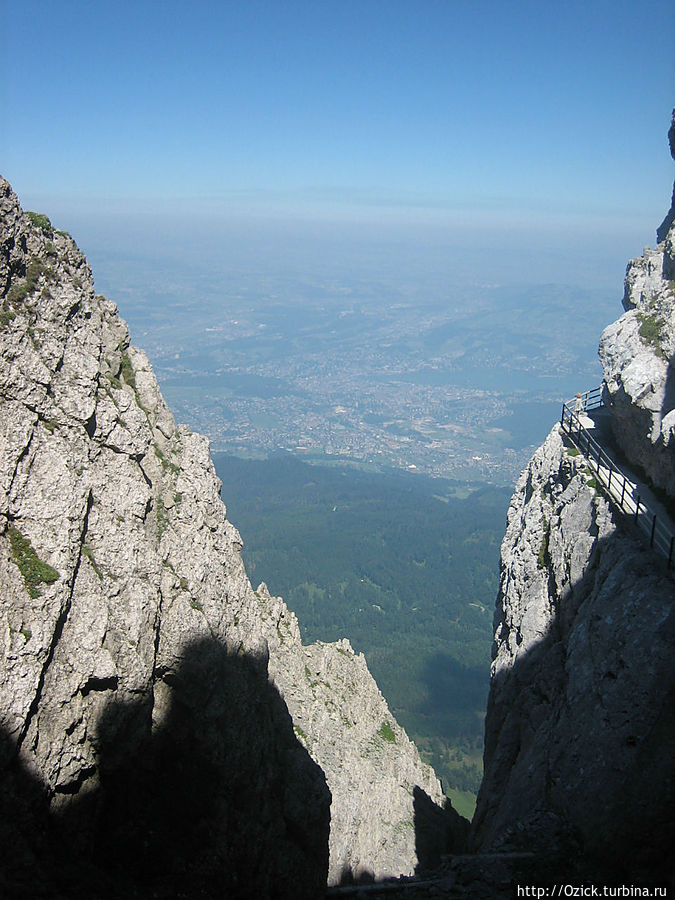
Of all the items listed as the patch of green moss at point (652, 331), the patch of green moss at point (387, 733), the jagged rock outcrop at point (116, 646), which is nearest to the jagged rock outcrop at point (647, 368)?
the patch of green moss at point (652, 331)

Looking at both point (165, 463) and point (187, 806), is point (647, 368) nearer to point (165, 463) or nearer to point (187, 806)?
point (165, 463)

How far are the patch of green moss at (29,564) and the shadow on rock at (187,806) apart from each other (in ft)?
10.8

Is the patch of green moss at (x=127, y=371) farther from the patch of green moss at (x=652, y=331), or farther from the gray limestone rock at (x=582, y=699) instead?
the patch of green moss at (x=652, y=331)

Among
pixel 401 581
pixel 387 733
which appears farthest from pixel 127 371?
pixel 401 581

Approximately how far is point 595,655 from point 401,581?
414ft

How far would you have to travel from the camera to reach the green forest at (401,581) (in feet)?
336

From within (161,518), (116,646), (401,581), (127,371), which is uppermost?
(127,371)

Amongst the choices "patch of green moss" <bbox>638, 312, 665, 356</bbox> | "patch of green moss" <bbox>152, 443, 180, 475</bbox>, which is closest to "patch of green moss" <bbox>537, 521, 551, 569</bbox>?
"patch of green moss" <bbox>638, 312, 665, 356</bbox>

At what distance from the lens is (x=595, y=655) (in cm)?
2138

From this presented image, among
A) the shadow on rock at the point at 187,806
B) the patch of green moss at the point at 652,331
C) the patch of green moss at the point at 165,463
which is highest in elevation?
the patch of green moss at the point at 652,331

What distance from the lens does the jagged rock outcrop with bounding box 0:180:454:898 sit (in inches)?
557

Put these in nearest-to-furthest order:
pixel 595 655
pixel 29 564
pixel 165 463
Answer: pixel 29 564 < pixel 595 655 < pixel 165 463

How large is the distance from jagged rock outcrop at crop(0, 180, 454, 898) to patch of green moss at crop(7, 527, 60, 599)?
0.03m

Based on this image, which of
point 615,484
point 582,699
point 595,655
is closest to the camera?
point 582,699
